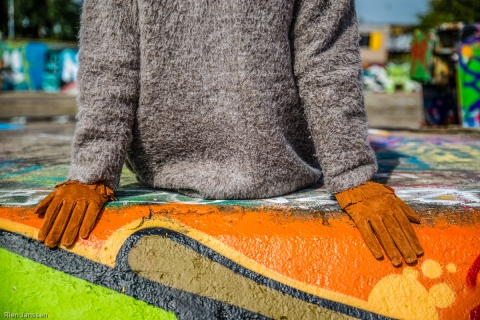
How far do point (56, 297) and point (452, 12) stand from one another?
34.8 metres

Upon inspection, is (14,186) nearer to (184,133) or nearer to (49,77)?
(184,133)

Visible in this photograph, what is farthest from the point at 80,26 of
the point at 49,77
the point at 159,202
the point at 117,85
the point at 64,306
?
the point at 49,77

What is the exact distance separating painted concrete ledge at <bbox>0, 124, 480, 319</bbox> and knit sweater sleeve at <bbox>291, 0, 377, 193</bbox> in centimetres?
14

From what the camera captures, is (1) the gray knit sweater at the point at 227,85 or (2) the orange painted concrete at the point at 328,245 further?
(1) the gray knit sweater at the point at 227,85

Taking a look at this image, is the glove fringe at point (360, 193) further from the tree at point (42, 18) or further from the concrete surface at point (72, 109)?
the tree at point (42, 18)

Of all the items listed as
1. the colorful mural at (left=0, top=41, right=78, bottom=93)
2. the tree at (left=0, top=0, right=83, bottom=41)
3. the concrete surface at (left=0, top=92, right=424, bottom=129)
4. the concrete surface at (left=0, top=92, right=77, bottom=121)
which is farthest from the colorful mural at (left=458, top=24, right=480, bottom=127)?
the tree at (left=0, top=0, right=83, bottom=41)

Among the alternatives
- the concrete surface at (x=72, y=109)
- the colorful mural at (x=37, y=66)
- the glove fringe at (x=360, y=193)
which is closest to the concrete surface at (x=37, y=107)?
the concrete surface at (x=72, y=109)

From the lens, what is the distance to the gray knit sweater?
142cm

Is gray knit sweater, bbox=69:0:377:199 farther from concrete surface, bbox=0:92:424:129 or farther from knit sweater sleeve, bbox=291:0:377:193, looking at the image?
concrete surface, bbox=0:92:424:129

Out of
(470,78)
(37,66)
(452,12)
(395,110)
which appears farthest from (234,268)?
(452,12)

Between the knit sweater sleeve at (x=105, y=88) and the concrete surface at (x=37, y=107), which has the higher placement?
the knit sweater sleeve at (x=105, y=88)

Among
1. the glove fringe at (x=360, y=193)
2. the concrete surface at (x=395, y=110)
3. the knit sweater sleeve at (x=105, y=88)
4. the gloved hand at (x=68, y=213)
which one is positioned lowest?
the concrete surface at (x=395, y=110)

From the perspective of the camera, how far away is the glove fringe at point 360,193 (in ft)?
4.48

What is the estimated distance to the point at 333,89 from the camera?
1407mm
